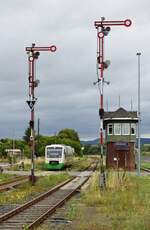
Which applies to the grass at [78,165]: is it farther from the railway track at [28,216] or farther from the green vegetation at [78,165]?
the railway track at [28,216]

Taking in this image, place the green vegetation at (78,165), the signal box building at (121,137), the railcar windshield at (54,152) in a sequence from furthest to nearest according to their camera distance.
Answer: the green vegetation at (78,165)
the signal box building at (121,137)
the railcar windshield at (54,152)

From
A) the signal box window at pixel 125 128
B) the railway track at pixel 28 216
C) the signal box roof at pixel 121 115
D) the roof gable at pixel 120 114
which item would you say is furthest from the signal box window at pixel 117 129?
the railway track at pixel 28 216

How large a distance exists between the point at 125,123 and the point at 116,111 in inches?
111

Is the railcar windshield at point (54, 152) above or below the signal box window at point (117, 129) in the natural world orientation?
below

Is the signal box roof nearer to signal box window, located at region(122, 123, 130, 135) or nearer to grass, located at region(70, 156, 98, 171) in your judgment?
signal box window, located at region(122, 123, 130, 135)

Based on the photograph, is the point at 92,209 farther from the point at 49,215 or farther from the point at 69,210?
the point at 49,215

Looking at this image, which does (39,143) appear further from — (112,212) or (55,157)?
(112,212)

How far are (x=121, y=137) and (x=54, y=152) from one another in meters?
9.63

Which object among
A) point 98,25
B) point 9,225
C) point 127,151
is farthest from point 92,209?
point 127,151

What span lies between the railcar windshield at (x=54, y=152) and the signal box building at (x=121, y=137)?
600 cm

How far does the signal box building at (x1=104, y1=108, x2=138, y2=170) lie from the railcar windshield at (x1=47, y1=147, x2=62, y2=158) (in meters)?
6.00

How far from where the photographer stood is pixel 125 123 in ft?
236

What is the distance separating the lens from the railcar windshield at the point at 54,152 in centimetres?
6506

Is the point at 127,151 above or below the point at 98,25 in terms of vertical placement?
below
